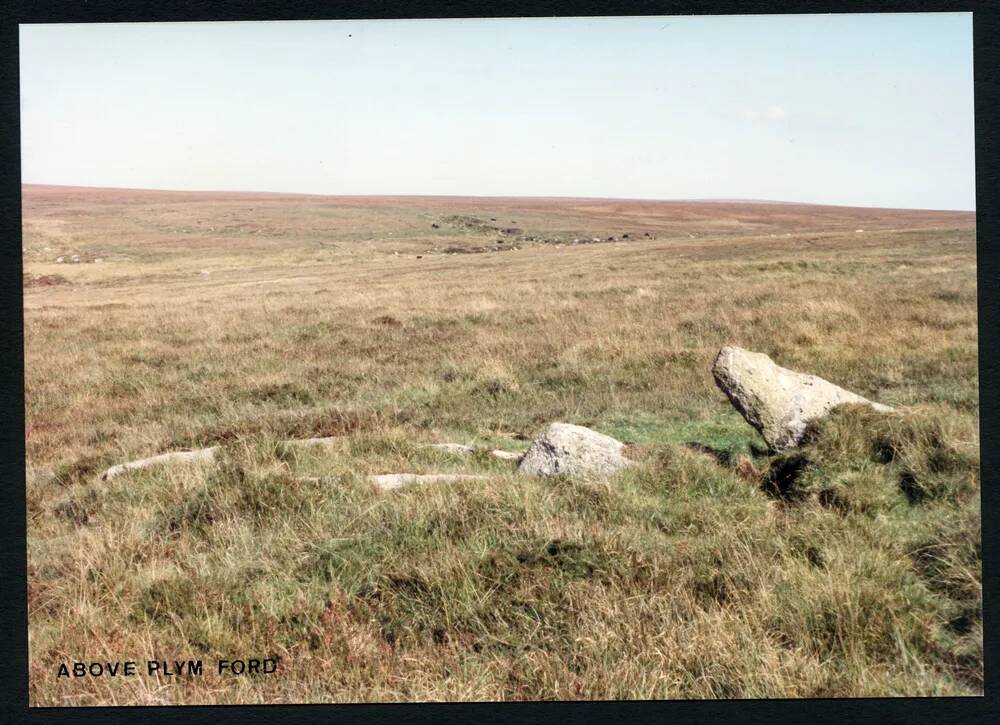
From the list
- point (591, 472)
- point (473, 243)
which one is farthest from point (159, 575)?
point (473, 243)

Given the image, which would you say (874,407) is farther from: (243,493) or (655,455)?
(243,493)

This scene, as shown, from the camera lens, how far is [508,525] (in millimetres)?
5578

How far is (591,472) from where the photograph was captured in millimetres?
6637

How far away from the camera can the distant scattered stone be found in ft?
22.0

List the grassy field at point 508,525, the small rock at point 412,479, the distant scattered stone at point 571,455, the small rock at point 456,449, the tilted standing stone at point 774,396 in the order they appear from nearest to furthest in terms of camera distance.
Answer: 1. the grassy field at point 508,525
2. the small rock at point 412,479
3. the distant scattered stone at point 571,455
4. the tilted standing stone at point 774,396
5. the small rock at point 456,449

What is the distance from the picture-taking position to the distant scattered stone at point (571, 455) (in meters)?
6.71

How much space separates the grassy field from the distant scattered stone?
11.4 inches

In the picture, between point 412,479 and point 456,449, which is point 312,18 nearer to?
point 412,479

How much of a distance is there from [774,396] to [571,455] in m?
2.19

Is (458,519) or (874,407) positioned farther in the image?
(874,407)

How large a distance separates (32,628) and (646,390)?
737 cm

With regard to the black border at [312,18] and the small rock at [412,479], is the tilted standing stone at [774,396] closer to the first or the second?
the black border at [312,18]

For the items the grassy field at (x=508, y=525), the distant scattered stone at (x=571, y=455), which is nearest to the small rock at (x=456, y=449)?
the grassy field at (x=508, y=525)

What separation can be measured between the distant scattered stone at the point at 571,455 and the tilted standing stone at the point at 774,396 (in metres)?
1.42
